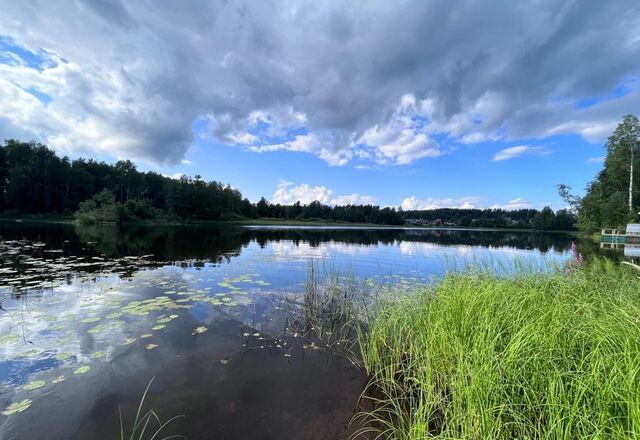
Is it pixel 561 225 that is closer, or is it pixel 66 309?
pixel 66 309

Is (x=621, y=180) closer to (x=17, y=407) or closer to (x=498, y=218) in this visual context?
(x=17, y=407)

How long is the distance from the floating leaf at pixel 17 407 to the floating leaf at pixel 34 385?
0.36m

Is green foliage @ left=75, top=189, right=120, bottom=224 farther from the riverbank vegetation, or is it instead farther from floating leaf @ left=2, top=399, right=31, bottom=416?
the riverbank vegetation

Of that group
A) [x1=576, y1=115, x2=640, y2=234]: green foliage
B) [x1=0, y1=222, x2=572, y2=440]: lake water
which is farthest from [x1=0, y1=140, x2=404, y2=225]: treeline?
[x1=576, y1=115, x2=640, y2=234]: green foliage

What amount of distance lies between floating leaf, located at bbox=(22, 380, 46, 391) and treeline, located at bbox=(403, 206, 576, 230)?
125598 mm

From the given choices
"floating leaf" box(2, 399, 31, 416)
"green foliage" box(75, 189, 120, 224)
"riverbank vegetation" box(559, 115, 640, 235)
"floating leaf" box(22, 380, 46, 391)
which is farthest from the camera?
"green foliage" box(75, 189, 120, 224)

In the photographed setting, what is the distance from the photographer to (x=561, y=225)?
10375 cm

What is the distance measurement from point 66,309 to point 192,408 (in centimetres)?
595

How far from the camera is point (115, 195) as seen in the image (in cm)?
7794

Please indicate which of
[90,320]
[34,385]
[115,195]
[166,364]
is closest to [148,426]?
[166,364]

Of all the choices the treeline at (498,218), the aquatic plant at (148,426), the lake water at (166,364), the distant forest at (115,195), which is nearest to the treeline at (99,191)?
the distant forest at (115,195)

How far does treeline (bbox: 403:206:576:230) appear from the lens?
103312mm

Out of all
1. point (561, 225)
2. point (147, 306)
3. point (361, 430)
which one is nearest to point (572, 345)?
point (361, 430)

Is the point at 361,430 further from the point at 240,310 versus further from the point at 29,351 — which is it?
the point at 29,351
